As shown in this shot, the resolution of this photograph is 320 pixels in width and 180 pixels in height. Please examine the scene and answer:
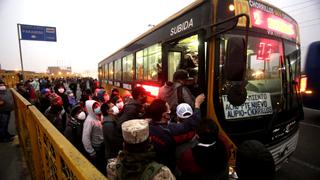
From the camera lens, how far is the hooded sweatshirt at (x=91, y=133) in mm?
3506

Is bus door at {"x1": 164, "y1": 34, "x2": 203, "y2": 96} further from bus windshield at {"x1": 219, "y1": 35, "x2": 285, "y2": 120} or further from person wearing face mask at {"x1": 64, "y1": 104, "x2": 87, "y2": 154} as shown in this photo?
person wearing face mask at {"x1": 64, "y1": 104, "x2": 87, "y2": 154}

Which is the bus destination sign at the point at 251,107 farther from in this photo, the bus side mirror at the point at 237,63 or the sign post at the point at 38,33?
the sign post at the point at 38,33

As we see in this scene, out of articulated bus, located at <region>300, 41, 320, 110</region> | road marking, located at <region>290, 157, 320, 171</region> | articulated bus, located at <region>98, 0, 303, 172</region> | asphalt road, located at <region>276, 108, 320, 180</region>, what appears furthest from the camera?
articulated bus, located at <region>300, 41, 320, 110</region>

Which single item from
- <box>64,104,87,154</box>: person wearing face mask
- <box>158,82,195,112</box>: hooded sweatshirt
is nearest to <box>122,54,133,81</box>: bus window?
<box>64,104,87,154</box>: person wearing face mask

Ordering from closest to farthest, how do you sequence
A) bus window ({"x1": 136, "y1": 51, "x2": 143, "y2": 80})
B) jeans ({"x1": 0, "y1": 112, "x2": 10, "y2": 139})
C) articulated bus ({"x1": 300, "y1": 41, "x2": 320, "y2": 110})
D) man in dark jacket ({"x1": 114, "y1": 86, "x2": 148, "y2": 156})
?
man in dark jacket ({"x1": 114, "y1": 86, "x2": 148, "y2": 156}) < bus window ({"x1": 136, "y1": 51, "x2": 143, "y2": 80}) < jeans ({"x1": 0, "y1": 112, "x2": 10, "y2": 139}) < articulated bus ({"x1": 300, "y1": 41, "x2": 320, "y2": 110})

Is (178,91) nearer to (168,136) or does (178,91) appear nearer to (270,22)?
(168,136)

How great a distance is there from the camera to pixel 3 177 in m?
4.50

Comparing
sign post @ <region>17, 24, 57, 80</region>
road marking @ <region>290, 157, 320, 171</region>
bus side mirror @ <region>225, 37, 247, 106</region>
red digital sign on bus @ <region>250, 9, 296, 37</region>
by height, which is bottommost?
road marking @ <region>290, 157, 320, 171</region>

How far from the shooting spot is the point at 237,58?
248 cm

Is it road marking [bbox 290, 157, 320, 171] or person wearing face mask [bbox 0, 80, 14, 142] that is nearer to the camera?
road marking [bbox 290, 157, 320, 171]

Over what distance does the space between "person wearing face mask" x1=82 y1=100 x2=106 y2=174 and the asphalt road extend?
342 centimetres

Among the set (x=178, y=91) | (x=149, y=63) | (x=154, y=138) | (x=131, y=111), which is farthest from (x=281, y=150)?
(x=149, y=63)

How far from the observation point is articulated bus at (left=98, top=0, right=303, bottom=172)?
9.00 ft

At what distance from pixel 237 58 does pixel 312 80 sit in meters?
8.91
